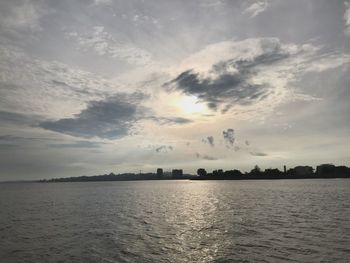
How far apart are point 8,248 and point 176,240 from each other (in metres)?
19.1

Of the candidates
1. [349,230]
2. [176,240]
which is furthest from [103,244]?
[349,230]

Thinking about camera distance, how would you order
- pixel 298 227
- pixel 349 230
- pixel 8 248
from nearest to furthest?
pixel 8 248 → pixel 349 230 → pixel 298 227

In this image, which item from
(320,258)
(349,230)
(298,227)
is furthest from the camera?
(298,227)

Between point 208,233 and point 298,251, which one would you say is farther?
point 208,233

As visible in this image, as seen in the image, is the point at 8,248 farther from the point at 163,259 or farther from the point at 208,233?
the point at 208,233

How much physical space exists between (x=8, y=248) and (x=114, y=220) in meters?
24.5

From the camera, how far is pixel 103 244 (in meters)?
39.6

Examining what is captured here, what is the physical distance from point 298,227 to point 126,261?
27.6 meters

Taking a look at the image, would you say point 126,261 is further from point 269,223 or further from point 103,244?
point 269,223

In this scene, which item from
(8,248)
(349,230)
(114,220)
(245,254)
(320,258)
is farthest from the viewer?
(114,220)

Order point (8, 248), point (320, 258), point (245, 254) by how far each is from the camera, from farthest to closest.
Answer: point (8, 248) < point (245, 254) < point (320, 258)

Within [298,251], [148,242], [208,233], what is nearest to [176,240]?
[148,242]

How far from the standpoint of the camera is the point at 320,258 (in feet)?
99.8

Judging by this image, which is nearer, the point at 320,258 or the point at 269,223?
the point at 320,258
